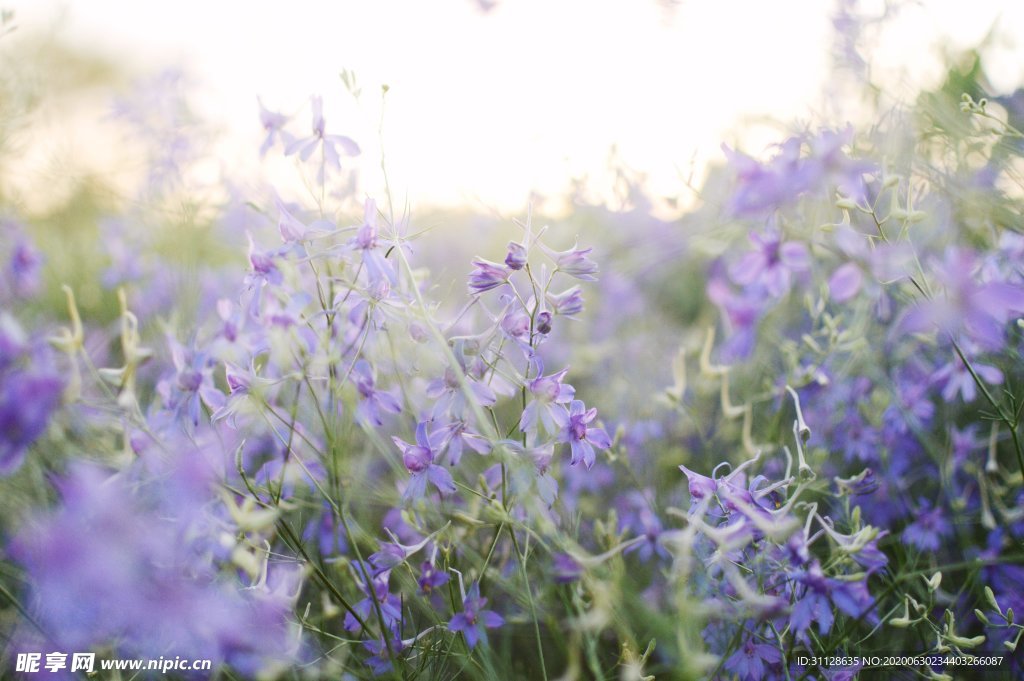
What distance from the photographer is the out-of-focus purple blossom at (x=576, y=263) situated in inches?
35.0

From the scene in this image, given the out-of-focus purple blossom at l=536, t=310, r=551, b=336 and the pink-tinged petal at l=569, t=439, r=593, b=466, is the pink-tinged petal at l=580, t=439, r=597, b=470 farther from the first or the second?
the out-of-focus purple blossom at l=536, t=310, r=551, b=336

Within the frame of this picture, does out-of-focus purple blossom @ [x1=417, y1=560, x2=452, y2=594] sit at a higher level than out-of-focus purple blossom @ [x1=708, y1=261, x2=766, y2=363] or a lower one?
lower

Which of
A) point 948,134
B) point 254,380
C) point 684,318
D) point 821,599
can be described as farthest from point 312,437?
point 684,318

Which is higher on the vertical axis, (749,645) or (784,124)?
(784,124)

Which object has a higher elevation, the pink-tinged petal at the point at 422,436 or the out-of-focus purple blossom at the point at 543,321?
the out-of-focus purple blossom at the point at 543,321

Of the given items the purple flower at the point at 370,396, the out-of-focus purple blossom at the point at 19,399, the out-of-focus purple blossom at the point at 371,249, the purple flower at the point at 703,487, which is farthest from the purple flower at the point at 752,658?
the out-of-focus purple blossom at the point at 19,399

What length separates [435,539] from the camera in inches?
34.7

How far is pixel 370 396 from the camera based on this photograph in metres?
0.93

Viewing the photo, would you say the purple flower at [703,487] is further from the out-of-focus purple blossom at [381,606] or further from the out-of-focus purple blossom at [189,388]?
the out-of-focus purple blossom at [189,388]

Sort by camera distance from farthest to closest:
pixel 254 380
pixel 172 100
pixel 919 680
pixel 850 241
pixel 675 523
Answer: pixel 172 100 < pixel 675 523 < pixel 919 680 < pixel 254 380 < pixel 850 241

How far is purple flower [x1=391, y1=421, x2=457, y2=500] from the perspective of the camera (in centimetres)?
84

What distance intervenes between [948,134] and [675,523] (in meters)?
0.85

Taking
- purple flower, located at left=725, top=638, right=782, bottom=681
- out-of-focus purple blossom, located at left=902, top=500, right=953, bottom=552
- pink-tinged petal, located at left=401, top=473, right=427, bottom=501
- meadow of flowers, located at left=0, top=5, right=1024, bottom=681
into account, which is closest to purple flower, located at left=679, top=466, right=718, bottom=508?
meadow of flowers, located at left=0, top=5, right=1024, bottom=681

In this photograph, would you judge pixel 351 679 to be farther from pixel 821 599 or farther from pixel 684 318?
pixel 684 318
